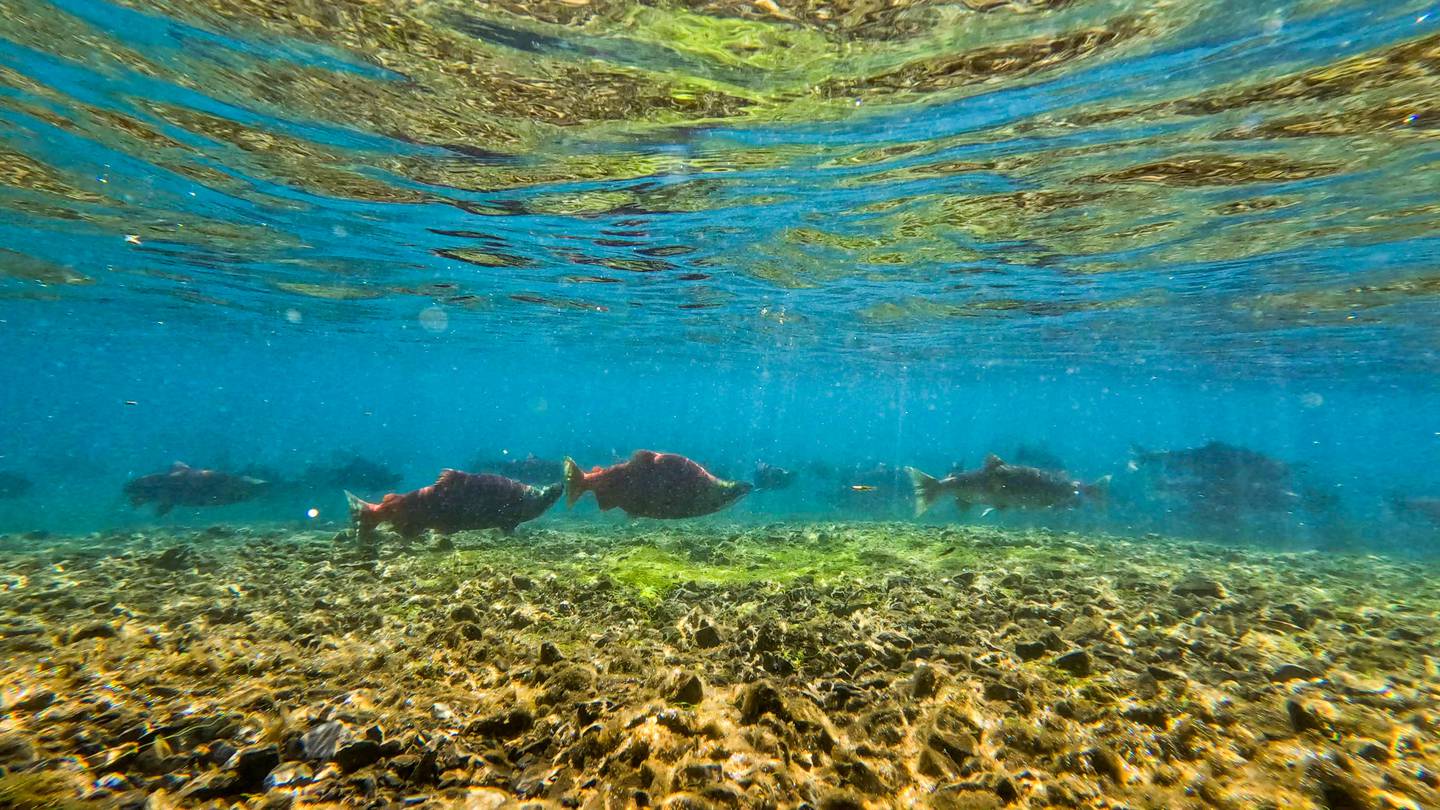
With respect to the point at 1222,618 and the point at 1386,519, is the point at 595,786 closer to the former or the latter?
the point at 1222,618

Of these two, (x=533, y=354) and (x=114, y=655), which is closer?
(x=114, y=655)

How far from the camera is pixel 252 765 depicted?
121 inches

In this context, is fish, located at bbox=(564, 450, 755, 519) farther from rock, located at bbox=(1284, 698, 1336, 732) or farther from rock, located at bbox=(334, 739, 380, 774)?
rock, located at bbox=(1284, 698, 1336, 732)

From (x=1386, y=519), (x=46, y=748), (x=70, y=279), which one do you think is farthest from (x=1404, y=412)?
(x=70, y=279)

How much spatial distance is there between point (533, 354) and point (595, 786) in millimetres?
44333

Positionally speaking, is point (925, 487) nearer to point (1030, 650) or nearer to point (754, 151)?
point (754, 151)

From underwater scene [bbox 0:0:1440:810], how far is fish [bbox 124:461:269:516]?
147mm

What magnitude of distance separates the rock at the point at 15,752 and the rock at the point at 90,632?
2210 millimetres

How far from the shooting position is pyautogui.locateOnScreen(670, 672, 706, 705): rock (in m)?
3.98

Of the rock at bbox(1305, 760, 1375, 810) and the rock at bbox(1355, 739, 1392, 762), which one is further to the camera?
the rock at bbox(1355, 739, 1392, 762)

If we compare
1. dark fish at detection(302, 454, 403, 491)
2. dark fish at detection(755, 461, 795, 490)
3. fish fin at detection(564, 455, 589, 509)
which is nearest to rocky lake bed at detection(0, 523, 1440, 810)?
fish fin at detection(564, 455, 589, 509)

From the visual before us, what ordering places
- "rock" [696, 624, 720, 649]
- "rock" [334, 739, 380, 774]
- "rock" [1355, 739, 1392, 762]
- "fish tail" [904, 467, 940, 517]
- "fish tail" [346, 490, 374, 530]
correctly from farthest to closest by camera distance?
"fish tail" [904, 467, 940, 517] < "fish tail" [346, 490, 374, 530] < "rock" [696, 624, 720, 649] < "rock" [1355, 739, 1392, 762] < "rock" [334, 739, 380, 774]

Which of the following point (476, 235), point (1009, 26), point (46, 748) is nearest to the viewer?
point (46, 748)

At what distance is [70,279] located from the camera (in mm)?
23781
